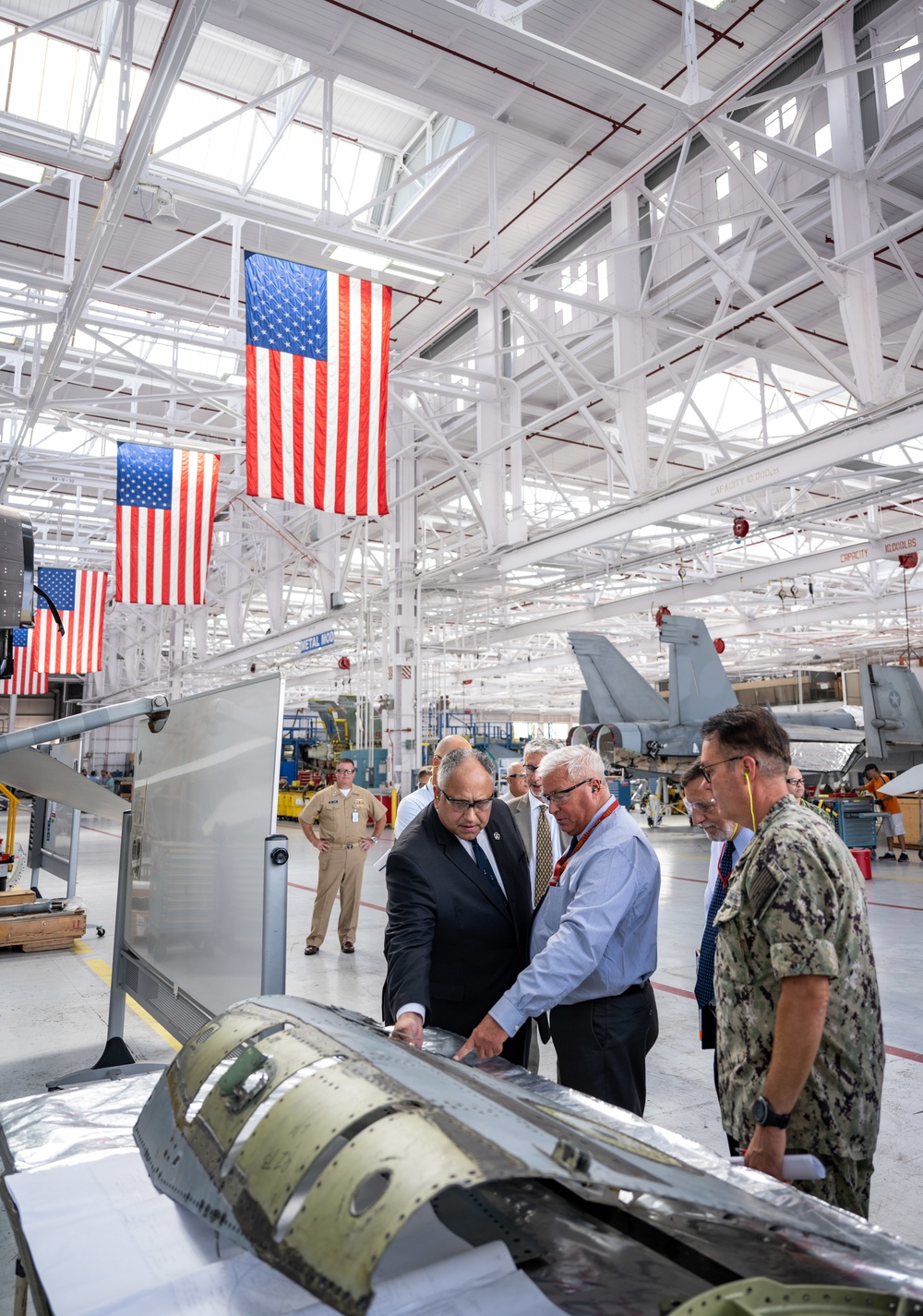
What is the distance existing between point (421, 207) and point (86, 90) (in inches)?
164

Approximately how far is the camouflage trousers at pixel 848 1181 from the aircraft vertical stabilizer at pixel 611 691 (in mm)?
14067

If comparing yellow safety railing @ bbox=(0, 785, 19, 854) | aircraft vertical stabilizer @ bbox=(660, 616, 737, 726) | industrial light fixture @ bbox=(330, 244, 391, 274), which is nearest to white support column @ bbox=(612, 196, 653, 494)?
industrial light fixture @ bbox=(330, 244, 391, 274)

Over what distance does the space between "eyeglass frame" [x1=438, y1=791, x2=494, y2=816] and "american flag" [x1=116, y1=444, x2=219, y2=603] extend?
9.98 metres

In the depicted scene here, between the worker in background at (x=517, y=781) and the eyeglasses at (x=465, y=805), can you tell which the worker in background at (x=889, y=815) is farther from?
the eyeglasses at (x=465, y=805)

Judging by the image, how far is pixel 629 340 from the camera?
10477mm

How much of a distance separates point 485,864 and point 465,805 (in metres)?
0.32

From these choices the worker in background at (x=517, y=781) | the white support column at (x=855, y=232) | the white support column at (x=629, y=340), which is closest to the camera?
the worker in background at (x=517, y=781)

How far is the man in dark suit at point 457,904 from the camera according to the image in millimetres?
2910

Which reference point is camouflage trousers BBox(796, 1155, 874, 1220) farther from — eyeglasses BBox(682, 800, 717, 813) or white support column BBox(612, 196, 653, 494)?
white support column BBox(612, 196, 653, 494)

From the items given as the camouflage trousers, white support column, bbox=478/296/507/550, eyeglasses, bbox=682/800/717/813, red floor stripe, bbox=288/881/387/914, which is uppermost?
white support column, bbox=478/296/507/550

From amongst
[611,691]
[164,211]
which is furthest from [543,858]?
[611,691]

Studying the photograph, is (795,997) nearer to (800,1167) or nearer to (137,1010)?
(800,1167)

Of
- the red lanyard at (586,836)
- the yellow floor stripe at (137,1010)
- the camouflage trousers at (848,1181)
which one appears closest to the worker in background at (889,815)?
the yellow floor stripe at (137,1010)

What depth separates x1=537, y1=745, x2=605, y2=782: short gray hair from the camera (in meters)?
2.97
